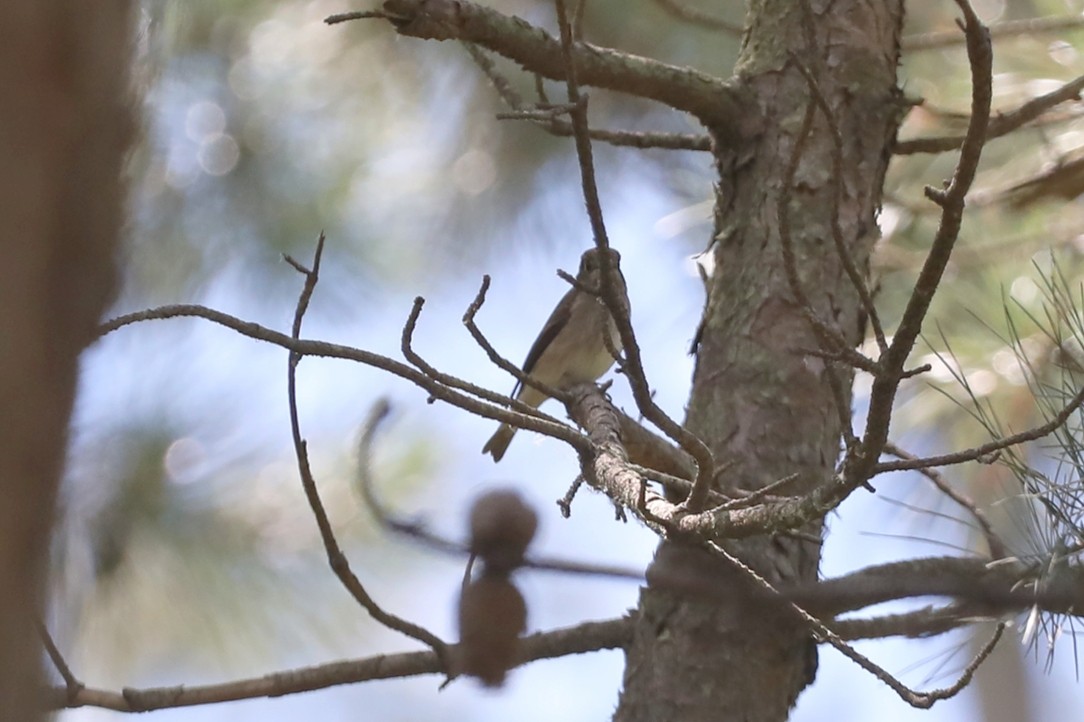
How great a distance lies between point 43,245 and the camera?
23.1 inches

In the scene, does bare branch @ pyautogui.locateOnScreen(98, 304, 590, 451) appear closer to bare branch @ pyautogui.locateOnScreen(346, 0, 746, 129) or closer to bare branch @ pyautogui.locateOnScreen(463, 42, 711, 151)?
bare branch @ pyautogui.locateOnScreen(346, 0, 746, 129)

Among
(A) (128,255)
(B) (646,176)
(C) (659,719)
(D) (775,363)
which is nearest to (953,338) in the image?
(B) (646,176)

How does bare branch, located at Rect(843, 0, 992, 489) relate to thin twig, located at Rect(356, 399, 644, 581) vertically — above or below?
above

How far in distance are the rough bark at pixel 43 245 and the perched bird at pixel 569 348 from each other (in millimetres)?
3016

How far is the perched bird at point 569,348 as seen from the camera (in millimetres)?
3760

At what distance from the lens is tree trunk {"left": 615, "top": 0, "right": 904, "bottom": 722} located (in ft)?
6.85

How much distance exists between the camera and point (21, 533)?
1.89 ft

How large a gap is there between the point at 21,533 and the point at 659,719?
1617 millimetres

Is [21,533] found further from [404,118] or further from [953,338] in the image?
[404,118]

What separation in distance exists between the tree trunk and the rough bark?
1519 millimetres

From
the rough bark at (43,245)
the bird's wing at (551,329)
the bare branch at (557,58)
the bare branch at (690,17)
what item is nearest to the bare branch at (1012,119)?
the bare branch at (557,58)

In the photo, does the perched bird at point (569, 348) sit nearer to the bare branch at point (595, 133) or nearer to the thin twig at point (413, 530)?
the bare branch at point (595, 133)

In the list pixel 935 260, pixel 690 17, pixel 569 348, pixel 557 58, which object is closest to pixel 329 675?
pixel 557 58

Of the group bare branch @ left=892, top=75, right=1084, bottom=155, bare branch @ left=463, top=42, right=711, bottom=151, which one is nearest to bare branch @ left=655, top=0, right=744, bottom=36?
bare branch @ left=463, top=42, right=711, bottom=151
